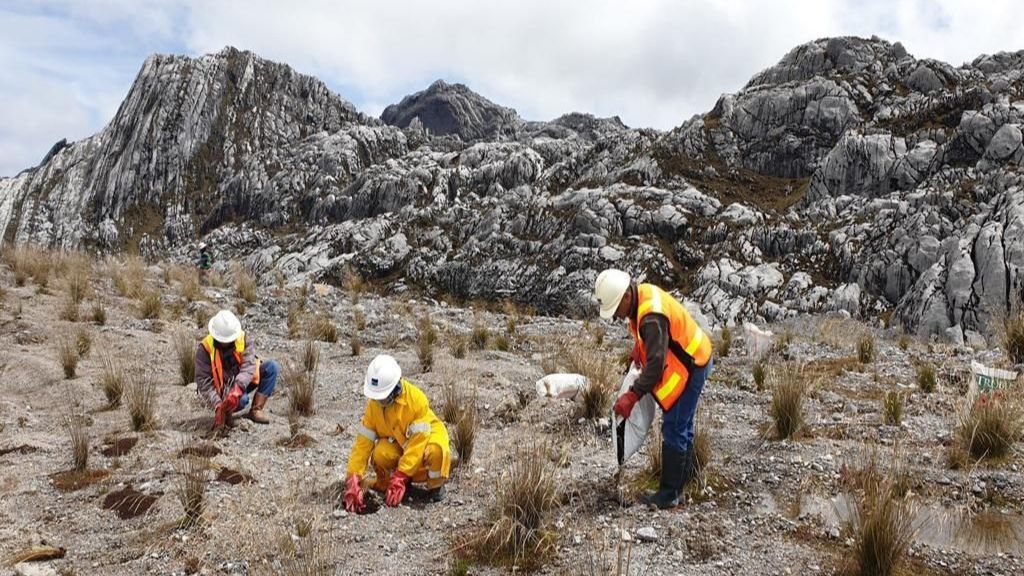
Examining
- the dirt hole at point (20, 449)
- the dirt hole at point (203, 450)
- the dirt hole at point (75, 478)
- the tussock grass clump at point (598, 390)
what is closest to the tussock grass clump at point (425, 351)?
the tussock grass clump at point (598, 390)

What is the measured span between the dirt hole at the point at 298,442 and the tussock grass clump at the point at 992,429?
24.6ft

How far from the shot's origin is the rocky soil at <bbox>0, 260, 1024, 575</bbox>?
185 inches

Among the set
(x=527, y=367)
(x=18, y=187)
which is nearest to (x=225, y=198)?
(x=18, y=187)

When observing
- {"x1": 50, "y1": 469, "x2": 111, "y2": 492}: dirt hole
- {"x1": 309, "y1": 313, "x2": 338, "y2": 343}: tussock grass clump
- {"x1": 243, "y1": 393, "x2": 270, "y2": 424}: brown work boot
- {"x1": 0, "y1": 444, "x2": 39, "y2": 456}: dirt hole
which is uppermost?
{"x1": 309, "y1": 313, "x2": 338, "y2": 343}: tussock grass clump

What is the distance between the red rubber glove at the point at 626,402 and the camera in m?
5.23

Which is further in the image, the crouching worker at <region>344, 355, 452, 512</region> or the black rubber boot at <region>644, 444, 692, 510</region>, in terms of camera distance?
the crouching worker at <region>344, 355, 452, 512</region>

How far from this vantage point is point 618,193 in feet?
167

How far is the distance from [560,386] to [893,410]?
4.48 meters

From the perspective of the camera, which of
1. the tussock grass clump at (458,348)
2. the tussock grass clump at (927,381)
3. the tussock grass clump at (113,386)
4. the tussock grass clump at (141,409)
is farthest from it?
the tussock grass clump at (458,348)

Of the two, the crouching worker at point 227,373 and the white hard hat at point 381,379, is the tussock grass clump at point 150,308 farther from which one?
the white hard hat at point 381,379

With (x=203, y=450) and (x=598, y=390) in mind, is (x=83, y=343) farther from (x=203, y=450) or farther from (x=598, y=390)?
(x=598, y=390)

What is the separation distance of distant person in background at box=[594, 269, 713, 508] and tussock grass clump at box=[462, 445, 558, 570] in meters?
0.99

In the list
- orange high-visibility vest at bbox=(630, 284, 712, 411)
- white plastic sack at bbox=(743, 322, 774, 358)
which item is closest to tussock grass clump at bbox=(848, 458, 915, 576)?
orange high-visibility vest at bbox=(630, 284, 712, 411)

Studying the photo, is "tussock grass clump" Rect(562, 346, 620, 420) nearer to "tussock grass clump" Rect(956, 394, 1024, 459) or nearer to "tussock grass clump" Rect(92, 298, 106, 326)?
"tussock grass clump" Rect(956, 394, 1024, 459)
